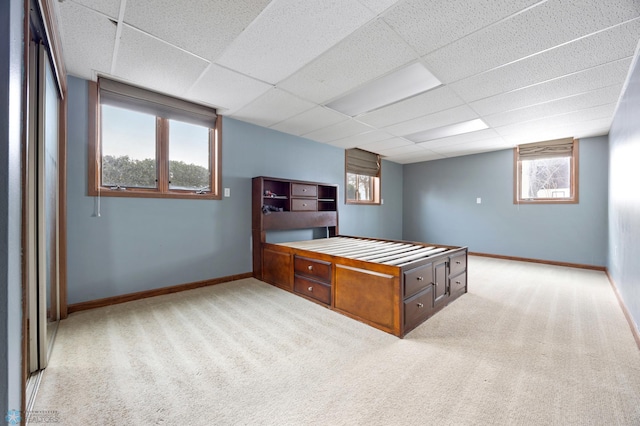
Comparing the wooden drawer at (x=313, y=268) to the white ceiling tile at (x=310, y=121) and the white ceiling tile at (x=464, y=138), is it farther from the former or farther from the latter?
the white ceiling tile at (x=464, y=138)

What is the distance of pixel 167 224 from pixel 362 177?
4224mm

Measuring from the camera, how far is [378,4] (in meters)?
1.71

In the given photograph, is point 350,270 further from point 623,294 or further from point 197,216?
point 623,294

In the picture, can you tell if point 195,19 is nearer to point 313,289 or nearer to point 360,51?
point 360,51

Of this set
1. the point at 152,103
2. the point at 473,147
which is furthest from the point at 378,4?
the point at 473,147

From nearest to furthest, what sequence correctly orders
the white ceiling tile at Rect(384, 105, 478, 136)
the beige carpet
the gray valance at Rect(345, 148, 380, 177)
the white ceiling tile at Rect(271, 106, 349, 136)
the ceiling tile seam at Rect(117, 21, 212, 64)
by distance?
the beige carpet, the ceiling tile seam at Rect(117, 21, 212, 64), the white ceiling tile at Rect(384, 105, 478, 136), the white ceiling tile at Rect(271, 106, 349, 136), the gray valance at Rect(345, 148, 380, 177)

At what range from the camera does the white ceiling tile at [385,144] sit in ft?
15.8

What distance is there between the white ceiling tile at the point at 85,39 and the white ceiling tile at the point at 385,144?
13.1 feet

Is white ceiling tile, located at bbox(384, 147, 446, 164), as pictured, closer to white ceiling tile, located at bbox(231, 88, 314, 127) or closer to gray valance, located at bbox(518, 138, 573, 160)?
gray valance, located at bbox(518, 138, 573, 160)

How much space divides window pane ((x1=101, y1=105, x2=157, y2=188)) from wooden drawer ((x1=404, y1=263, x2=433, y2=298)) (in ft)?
10.1

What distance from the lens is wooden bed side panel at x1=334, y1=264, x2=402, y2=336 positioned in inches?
85.7

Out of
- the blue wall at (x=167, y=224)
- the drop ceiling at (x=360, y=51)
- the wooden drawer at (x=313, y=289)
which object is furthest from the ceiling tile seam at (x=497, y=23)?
the blue wall at (x=167, y=224)

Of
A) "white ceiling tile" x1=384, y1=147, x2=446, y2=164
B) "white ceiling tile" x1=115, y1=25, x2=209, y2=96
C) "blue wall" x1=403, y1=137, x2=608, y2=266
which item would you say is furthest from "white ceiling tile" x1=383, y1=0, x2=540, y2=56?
"blue wall" x1=403, y1=137, x2=608, y2=266

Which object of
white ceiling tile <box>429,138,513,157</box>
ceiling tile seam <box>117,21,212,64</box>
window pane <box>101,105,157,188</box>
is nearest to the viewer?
ceiling tile seam <box>117,21,212,64</box>
